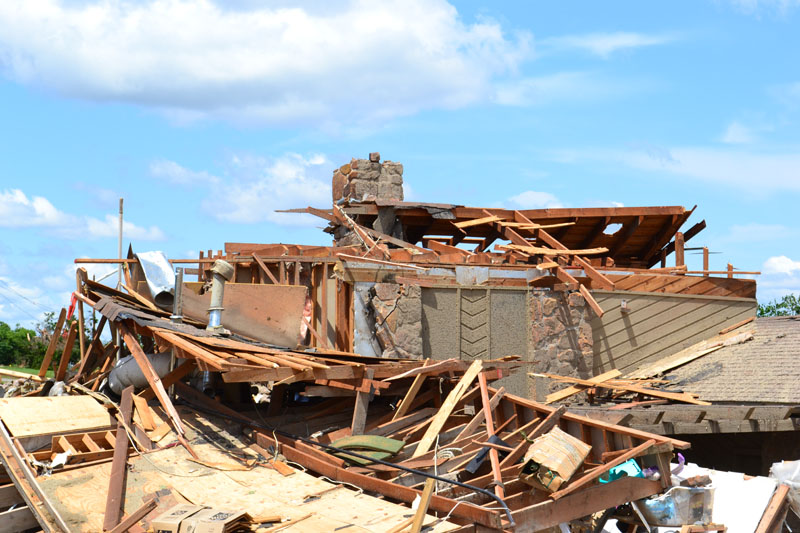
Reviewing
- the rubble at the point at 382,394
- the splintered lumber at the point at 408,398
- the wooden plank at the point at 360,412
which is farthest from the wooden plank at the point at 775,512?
the wooden plank at the point at 360,412

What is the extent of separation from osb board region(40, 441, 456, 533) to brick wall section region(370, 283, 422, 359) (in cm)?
549

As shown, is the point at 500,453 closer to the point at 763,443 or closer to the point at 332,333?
the point at 763,443

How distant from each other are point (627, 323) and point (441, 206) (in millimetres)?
5321

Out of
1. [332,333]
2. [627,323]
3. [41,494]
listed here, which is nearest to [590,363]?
[627,323]

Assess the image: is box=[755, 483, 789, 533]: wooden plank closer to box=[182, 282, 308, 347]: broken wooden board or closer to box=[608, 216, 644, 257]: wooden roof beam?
box=[182, 282, 308, 347]: broken wooden board

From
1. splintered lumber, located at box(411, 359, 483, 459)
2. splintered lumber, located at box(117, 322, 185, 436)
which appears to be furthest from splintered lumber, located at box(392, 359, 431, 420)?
splintered lumber, located at box(117, 322, 185, 436)

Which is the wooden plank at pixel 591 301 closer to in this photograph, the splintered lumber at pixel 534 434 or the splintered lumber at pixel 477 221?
the splintered lumber at pixel 477 221

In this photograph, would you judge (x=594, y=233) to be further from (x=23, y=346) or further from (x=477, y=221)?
(x=23, y=346)

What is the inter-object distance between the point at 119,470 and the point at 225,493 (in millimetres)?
1567

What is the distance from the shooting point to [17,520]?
9523 millimetres

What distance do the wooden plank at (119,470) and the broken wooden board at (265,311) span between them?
297cm

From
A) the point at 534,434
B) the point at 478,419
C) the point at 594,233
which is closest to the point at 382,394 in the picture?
the point at 478,419

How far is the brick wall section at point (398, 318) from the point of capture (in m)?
14.7

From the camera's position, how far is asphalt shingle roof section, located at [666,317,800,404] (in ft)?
43.8
